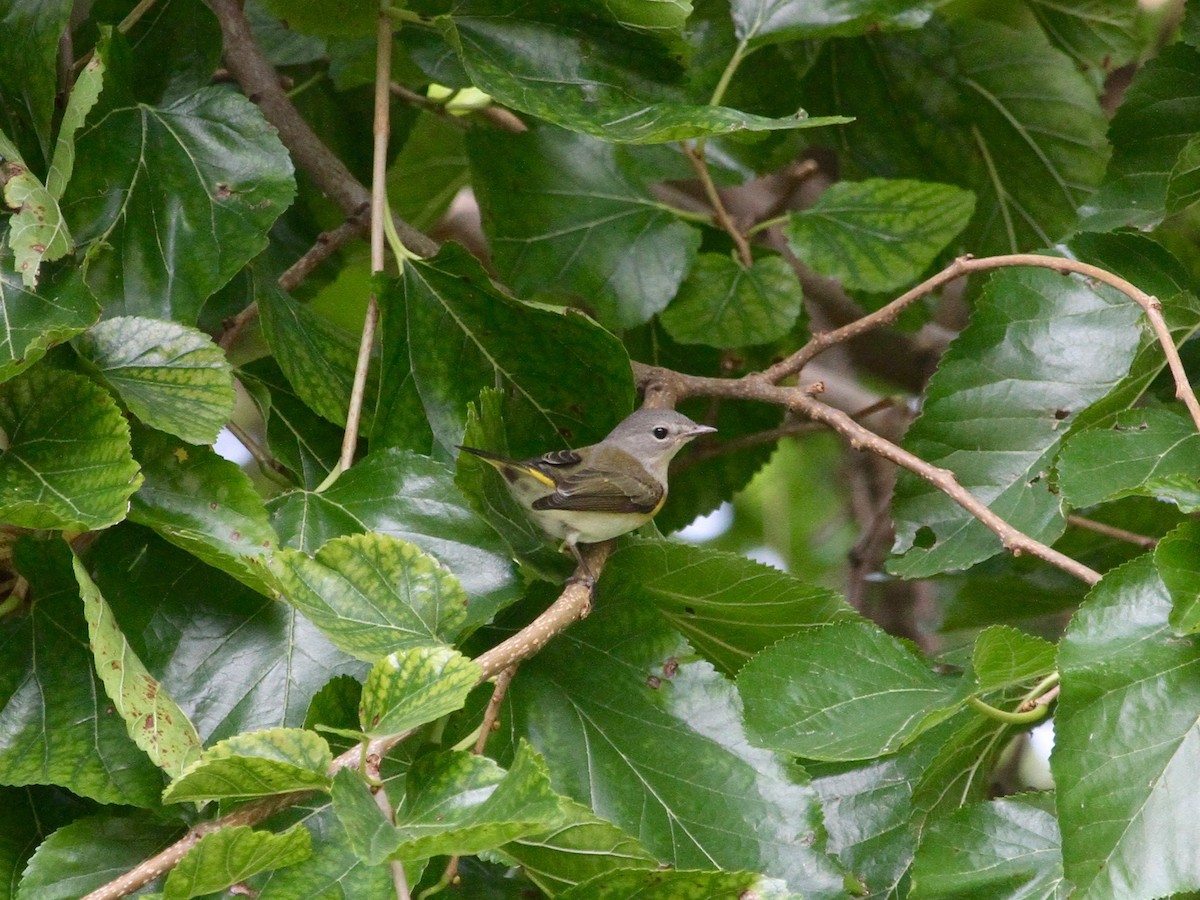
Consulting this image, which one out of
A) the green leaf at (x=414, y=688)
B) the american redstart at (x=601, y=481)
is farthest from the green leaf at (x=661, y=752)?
the green leaf at (x=414, y=688)

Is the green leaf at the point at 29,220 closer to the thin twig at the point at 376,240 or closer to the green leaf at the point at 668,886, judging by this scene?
the thin twig at the point at 376,240

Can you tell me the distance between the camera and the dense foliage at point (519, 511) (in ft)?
5.32

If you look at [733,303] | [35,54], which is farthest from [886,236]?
[35,54]

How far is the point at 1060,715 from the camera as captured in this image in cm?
164

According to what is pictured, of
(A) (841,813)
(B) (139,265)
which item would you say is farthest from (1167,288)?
(B) (139,265)

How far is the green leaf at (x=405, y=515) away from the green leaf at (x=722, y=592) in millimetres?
218

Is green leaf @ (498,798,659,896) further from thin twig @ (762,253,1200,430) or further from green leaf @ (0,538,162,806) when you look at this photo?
thin twig @ (762,253,1200,430)

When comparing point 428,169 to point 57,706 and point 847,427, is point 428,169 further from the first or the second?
point 57,706

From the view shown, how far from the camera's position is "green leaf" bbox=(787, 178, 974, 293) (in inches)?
107

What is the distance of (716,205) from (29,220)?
1409 mm

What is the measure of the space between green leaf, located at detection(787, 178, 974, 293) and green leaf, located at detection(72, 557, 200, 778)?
161 centimetres

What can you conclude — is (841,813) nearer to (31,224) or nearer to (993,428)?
(993,428)

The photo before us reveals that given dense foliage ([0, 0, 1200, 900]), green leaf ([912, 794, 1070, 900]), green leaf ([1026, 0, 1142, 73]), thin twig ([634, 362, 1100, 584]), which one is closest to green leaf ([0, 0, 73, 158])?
dense foliage ([0, 0, 1200, 900])

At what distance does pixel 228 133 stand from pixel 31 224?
439 millimetres
